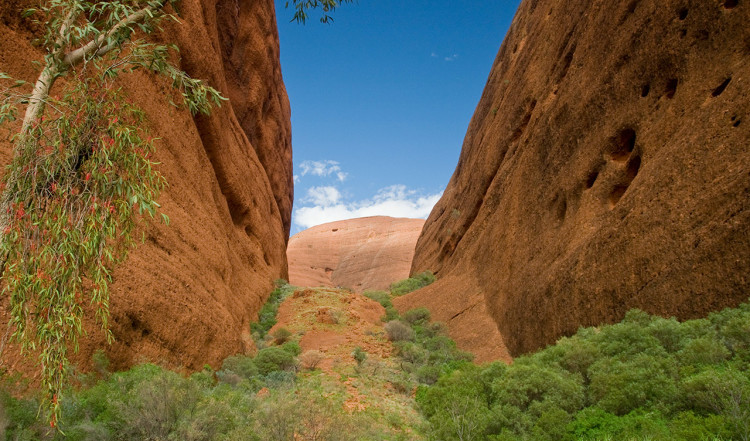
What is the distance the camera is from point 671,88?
28.9ft

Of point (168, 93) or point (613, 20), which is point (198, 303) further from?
point (613, 20)

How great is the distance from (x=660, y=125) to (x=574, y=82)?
14.1 feet

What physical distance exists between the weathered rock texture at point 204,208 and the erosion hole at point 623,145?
10265 mm

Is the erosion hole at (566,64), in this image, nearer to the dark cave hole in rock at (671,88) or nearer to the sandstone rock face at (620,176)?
the sandstone rock face at (620,176)

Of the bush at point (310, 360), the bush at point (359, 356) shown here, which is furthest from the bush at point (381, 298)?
the bush at point (310, 360)

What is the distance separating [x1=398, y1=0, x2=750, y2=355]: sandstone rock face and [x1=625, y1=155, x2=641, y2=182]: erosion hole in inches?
1.0

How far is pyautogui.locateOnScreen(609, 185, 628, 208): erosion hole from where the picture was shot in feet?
31.9

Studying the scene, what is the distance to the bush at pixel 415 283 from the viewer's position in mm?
24203

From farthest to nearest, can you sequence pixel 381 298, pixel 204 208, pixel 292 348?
pixel 381 298, pixel 292 348, pixel 204 208

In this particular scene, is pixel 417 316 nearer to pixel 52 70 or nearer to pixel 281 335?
pixel 281 335

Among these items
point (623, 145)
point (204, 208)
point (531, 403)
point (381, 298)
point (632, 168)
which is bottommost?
point (531, 403)

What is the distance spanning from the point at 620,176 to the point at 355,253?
171 ft

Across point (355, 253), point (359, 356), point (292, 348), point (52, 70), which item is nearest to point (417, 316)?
point (359, 356)

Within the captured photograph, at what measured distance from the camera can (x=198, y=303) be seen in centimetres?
1023
